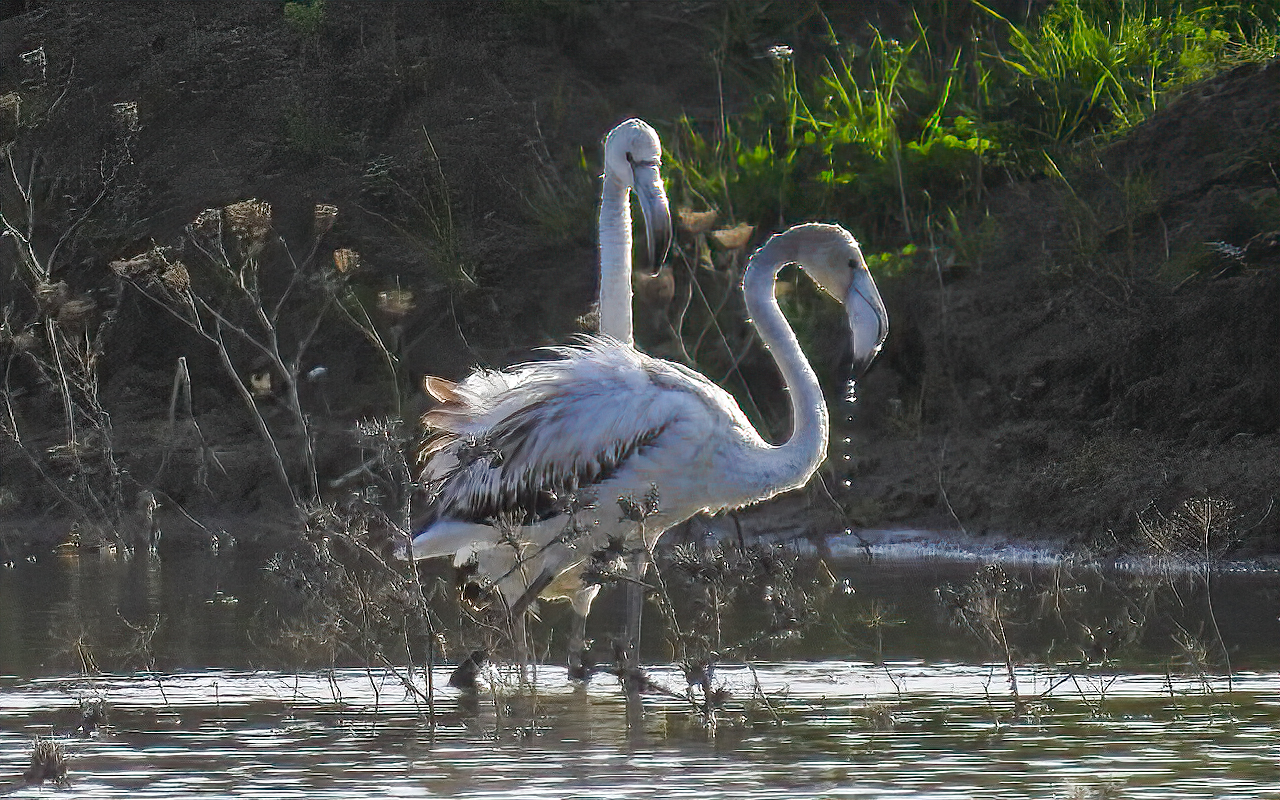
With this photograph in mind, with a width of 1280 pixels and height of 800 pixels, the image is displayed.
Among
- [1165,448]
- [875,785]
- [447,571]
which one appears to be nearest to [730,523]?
[447,571]

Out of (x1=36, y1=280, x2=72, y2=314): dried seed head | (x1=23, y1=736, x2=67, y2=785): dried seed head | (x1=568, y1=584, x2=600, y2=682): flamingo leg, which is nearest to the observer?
(x1=23, y1=736, x2=67, y2=785): dried seed head

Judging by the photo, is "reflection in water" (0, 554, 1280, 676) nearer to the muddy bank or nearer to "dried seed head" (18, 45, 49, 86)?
the muddy bank

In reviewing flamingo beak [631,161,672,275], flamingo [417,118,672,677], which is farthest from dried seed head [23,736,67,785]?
flamingo beak [631,161,672,275]

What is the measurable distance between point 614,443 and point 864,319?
103 cm

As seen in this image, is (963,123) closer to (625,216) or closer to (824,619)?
(625,216)

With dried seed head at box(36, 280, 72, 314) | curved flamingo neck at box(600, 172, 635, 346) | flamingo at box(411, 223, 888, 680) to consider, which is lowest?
flamingo at box(411, 223, 888, 680)

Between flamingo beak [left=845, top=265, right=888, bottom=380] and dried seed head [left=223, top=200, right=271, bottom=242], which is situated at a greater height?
dried seed head [left=223, top=200, right=271, bottom=242]

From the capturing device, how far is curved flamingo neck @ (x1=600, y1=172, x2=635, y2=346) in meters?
8.32

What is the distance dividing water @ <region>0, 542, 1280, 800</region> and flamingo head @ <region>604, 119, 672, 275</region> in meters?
1.61

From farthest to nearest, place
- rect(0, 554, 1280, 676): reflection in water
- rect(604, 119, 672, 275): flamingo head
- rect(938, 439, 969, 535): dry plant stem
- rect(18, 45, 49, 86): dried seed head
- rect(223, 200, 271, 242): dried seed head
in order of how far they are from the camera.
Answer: rect(18, 45, 49, 86): dried seed head, rect(938, 439, 969, 535): dry plant stem, rect(223, 200, 271, 242): dried seed head, rect(604, 119, 672, 275): flamingo head, rect(0, 554, 1280, 676): reflection in water

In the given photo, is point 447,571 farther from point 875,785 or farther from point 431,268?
point 875,785

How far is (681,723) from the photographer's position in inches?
255

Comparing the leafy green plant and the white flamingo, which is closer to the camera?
the white flamingo

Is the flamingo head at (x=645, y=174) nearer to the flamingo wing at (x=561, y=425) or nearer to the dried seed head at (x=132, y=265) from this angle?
the flamingo wing at (x=561, y=425)
